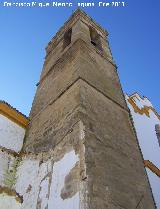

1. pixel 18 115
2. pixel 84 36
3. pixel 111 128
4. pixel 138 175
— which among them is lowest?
pixel 138 175

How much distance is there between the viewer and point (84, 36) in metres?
9.54

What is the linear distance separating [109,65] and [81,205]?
6039mm

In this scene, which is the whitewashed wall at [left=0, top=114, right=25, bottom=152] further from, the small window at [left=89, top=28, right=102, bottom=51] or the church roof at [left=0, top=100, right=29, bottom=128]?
the small window at [left=89, top=28, right=102, bottom=51]

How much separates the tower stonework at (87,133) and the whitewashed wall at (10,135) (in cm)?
22

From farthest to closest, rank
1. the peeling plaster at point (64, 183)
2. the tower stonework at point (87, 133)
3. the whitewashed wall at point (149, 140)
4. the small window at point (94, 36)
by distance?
1. the small window at point (94, 36)
2. the whitewashed wall at point (149, 140)
3. the tower stonework at point (87, 133)
4. the peeling plaster at point (64, 183)

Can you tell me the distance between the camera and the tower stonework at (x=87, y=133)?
4.54m

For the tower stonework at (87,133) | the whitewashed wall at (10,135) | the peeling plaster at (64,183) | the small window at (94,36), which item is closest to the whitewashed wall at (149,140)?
the tower stonework at (87,133)

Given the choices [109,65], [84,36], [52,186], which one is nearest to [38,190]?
[52,186]

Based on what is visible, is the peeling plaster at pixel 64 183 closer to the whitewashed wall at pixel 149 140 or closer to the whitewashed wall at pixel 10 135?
the whitewashed wall at pixel 10 135

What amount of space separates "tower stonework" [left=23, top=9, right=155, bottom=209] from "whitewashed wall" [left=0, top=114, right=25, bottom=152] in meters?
0.22

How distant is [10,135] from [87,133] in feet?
8.61

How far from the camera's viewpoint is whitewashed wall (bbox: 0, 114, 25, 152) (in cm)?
680

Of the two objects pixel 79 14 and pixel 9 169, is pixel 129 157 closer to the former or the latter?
pixel 9 169

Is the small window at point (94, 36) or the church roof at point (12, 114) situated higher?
the small window at point (94, 36)
